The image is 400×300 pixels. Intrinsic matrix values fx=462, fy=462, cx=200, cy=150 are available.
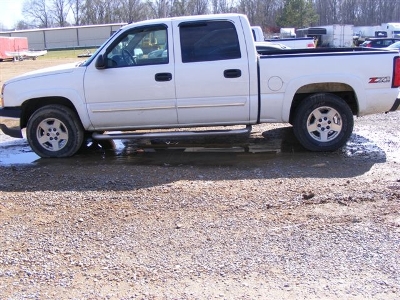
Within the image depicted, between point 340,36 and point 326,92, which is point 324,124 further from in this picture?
point 340,36

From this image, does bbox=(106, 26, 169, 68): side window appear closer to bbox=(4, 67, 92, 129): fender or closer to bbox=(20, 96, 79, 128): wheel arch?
bbox=(4, 67, 92, 129): fender

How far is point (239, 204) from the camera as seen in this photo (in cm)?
492

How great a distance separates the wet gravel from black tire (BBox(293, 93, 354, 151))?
25 cm

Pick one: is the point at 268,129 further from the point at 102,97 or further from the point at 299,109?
the point at 102,97

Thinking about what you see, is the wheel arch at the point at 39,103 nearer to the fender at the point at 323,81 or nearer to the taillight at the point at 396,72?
the fender at the point at 323,81

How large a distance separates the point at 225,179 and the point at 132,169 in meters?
1.38

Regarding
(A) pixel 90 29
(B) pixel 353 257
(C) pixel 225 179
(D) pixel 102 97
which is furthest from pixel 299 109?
(A) pixel 90 29

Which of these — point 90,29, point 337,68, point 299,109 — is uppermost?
point 90,29

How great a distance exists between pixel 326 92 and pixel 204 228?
357cm

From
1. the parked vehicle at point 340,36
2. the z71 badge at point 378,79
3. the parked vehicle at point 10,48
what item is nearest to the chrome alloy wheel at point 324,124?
the z71 badge at point 378,79

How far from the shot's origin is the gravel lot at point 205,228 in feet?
11.2

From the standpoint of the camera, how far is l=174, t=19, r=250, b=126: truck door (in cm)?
670

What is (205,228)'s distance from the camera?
4.36 metres

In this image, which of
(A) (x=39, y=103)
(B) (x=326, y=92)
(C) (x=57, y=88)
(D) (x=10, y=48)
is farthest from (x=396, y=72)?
(D) (x=10, y=48)
